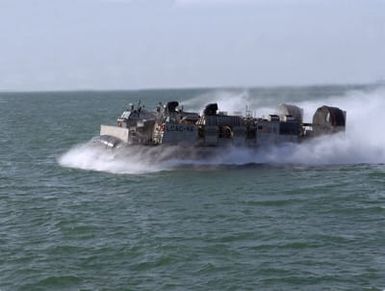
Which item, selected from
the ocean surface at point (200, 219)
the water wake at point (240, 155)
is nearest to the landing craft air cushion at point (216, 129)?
the water wake at point (240, 155)

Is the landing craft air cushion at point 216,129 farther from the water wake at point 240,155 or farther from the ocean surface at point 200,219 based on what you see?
the ocean surface at point 200,219

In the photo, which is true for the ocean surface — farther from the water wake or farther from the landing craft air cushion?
the landing craft air cushion

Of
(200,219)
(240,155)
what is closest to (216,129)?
(240,155)

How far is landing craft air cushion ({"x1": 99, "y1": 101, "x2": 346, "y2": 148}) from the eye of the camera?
133 feet

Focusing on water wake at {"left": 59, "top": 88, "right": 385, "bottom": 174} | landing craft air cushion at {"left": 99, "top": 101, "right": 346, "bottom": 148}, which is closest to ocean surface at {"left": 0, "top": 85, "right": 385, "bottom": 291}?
water wake at {"left": 59, "top": 88, "right": 385, "bottom": 174}

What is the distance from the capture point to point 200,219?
2709 centimetres

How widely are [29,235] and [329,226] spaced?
1130cm

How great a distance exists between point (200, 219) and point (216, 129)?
14.2 m

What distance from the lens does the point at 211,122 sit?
4144cm

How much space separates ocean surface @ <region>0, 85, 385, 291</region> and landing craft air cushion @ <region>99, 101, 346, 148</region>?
842 millimetres

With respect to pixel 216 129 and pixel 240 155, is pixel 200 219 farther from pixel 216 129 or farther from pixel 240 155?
pixel 216 129

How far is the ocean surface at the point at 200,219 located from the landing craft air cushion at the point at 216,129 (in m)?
0.84

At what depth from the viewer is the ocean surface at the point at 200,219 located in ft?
65.4

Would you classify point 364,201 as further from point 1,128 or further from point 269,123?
point 1,128
